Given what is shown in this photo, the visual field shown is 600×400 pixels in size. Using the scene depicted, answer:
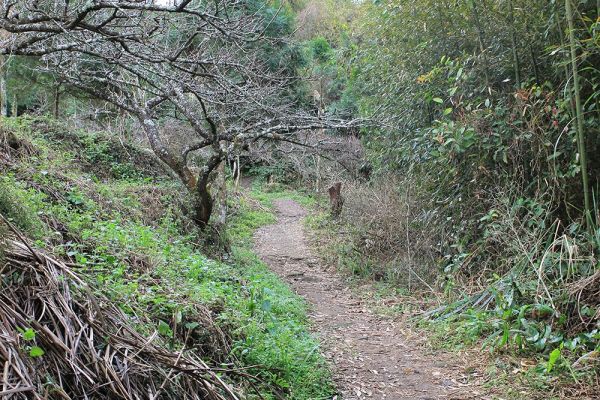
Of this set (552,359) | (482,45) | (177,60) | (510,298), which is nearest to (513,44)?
(482,45)

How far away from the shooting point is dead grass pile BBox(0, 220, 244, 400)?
1973 mm

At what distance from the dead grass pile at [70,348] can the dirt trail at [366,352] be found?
2102mm

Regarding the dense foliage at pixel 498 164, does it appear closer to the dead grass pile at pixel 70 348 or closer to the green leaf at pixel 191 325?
the green leaf at pixel 191 325

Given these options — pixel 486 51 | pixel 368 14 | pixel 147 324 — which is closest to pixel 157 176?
pixel 368 14

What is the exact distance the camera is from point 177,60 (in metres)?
5.31

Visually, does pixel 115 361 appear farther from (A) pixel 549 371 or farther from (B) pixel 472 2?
(B) pixel 472 2

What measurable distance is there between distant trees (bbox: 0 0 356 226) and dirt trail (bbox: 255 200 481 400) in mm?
2803

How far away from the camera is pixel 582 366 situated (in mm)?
3922

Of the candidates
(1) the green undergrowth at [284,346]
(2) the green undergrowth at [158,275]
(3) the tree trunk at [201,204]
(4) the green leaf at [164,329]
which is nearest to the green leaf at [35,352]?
(2) the green undergrowth at [158,275]

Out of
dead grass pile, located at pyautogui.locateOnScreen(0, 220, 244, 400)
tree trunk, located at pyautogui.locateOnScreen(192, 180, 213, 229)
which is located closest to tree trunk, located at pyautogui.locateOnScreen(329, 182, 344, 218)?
tree trunk, located at pyautogui.locateOnScreen(192, 180, 213, 229)

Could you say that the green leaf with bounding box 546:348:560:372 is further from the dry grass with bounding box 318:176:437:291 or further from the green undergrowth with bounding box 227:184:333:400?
the dry grass with bounding box 318:176:437:291

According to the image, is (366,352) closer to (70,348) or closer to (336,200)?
(70,348)

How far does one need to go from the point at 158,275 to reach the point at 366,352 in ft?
8.31

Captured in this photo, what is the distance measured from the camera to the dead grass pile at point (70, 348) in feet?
6.47
